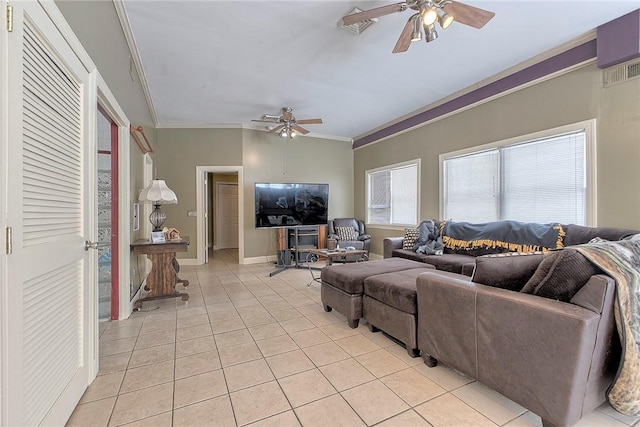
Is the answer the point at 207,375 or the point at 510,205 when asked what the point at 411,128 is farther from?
the point at 207,375

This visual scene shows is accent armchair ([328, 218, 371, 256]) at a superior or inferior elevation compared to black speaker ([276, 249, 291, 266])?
superior

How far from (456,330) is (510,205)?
273cm

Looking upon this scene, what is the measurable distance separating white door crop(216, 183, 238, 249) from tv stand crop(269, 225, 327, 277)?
292 cm

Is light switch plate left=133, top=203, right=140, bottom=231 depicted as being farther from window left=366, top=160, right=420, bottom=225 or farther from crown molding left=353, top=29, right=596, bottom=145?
crown molding left=353, top=29, right=596, bottom=145

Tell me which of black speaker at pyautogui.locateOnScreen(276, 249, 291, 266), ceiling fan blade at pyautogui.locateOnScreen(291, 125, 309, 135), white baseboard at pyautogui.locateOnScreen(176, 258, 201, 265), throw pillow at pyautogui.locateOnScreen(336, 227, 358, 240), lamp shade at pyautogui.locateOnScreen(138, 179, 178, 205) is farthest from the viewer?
throw pillow at pyautogui.locateOnScreen(336, 227, 358, 240)

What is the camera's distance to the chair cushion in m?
2.51

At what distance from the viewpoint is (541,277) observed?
1.46m

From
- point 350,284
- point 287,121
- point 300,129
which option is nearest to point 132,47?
point 287,121

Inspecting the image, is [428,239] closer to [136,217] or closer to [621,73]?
[621,73]

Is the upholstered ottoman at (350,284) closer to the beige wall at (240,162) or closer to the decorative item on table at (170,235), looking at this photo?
the decorative item on table at (170,235)

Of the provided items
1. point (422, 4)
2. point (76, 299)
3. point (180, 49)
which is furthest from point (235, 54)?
point (76, 299)

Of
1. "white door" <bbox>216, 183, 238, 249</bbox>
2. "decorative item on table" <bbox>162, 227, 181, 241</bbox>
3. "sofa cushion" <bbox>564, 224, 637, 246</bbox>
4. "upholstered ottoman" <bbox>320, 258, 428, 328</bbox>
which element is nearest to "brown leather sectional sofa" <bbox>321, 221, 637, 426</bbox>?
"upholstered ottoman" <bbox>320, 258, 428, 328</bbox>

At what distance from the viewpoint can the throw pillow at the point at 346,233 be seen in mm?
5785

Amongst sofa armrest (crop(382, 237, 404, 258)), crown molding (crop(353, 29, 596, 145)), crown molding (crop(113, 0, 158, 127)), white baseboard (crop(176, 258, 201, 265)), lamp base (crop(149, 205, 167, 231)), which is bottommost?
white baseboard (crop(176, 258, 201, 265))
